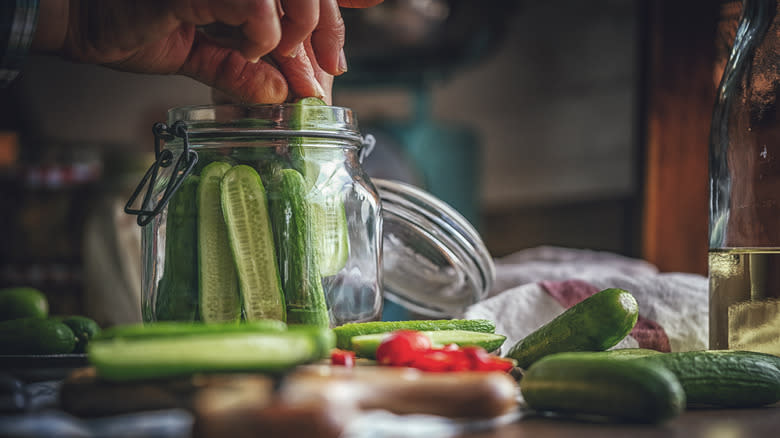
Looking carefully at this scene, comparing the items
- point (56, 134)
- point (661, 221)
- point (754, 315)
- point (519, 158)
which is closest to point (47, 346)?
point (754, 315)

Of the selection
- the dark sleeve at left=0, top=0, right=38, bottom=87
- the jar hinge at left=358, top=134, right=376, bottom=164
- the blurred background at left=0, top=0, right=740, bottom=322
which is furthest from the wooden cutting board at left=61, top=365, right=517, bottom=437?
the blurred background at left=0, top=0, right=740, bottom=322

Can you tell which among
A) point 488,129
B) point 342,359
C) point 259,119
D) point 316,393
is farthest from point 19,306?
point 488,129

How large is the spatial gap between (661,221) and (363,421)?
1321 mm

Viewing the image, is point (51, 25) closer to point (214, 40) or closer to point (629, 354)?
point (214, 40)

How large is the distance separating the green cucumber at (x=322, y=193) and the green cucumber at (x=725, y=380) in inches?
13.0

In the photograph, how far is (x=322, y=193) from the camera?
815 mm

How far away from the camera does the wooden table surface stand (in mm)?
535

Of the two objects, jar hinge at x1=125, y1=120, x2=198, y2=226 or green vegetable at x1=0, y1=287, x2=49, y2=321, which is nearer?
jar hinge at x1=125, y1=120, x2=198, y2=226

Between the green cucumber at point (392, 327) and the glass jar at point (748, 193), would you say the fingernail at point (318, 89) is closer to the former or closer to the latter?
the green cucumber at point (392, 327)

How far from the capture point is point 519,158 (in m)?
3.81

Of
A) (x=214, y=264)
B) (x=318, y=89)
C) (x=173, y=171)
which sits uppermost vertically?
(x=318, y=89)

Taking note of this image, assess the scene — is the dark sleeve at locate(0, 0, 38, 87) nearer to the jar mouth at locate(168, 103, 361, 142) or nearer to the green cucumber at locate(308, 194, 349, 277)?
the jar mouth at locate(168, 103, 361, 142)

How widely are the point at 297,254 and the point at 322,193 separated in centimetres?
8

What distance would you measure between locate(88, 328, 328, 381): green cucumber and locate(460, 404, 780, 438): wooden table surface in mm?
136
